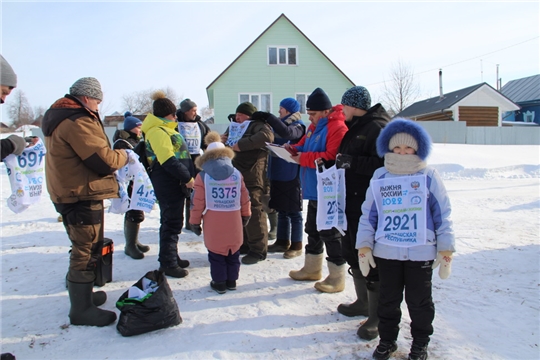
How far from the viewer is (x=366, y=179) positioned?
357cm

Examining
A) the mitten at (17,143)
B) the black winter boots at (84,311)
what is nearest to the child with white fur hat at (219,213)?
the black winter boots at (84,311)

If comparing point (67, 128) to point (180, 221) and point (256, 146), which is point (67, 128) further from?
point (256, 146)

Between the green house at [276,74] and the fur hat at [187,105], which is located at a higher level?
the green house at [276,74]

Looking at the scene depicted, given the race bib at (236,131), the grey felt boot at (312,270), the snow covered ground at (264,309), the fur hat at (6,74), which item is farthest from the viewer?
the race bib at (236,131)

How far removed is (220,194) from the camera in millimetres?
4258

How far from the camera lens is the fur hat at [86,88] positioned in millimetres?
3539

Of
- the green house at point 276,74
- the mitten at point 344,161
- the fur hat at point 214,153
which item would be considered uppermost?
the green house at point 276,74

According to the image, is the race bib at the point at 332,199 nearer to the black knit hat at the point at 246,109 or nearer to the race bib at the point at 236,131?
the race bib at the point at 236,131

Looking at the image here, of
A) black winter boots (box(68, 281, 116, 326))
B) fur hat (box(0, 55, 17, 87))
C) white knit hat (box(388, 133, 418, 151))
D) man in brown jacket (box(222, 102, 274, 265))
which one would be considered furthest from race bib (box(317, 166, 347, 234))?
fur hat (box(0, 55, 17, 87))

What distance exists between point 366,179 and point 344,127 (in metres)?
0.79

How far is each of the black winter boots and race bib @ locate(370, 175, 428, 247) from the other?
258cm

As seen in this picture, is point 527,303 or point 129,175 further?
point 129,175

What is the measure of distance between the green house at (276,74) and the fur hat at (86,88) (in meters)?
21.7

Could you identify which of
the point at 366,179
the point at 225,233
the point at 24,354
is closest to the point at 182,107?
the point at 225,233
